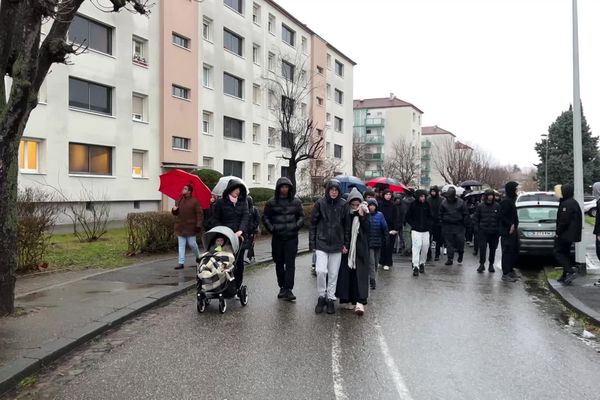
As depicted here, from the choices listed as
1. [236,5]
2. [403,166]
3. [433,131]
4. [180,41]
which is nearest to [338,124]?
[403,166]

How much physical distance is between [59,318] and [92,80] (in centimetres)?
2041

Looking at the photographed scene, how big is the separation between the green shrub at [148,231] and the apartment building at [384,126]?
69.5 meters

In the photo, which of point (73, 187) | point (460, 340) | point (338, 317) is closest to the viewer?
point (460, 340)

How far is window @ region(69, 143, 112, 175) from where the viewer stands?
23.6 meters

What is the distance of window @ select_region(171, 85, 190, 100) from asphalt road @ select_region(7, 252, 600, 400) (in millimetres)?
23734

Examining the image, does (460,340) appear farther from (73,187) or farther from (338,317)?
(73,187)

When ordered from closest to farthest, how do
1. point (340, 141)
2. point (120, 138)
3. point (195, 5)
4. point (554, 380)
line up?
point (554, 380)
point (120, 138)
point (195, 5)
point (340, 141)

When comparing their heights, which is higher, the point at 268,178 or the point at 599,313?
the point at 268,178

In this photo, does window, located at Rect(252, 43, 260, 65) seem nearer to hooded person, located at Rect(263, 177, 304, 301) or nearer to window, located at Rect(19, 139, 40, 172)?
window, located at Rect(19, 139, 40, 172)

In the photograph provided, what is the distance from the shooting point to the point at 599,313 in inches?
279

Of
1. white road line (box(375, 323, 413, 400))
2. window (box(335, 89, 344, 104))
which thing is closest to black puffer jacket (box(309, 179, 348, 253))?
white road line (box(375, 323, 413, 400))

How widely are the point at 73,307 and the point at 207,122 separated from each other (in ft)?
89.4

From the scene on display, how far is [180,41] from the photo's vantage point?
3041 cm

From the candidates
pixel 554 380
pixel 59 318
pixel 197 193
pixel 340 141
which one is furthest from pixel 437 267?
pixel 340 141
